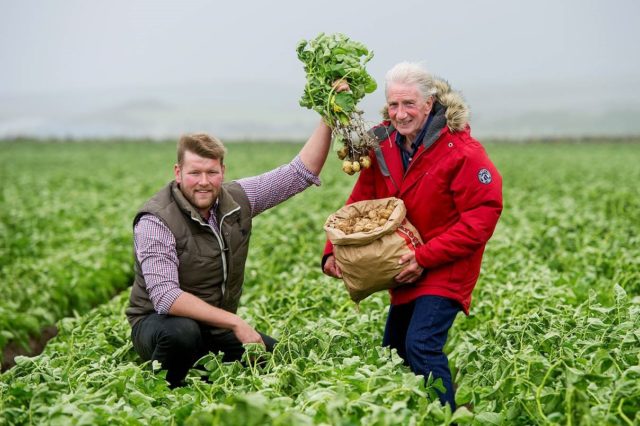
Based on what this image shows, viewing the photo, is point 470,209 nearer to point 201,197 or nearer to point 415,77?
point 415,77

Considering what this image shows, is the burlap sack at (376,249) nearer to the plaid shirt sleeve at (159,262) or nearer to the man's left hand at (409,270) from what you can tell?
the man's left hand at (409,270)

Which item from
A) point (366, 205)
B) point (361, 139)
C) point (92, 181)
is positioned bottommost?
point (92, 181)

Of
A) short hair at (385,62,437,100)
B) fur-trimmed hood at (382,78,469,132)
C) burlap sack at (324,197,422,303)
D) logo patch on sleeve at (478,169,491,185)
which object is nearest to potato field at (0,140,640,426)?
burlap sack at (324,197,422,303)

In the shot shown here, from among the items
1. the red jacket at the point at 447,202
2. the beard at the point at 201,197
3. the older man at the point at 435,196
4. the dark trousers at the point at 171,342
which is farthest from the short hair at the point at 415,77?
the dark trousers at the point at 171,342

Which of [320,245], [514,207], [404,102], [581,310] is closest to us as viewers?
[404,102]

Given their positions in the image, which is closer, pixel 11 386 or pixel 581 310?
pixel 11 386

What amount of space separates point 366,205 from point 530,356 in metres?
1.23

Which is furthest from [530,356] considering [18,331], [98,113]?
[98,113]

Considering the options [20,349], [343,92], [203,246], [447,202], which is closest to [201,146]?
[203,246]

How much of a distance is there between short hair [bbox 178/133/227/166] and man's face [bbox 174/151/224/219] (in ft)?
0.08

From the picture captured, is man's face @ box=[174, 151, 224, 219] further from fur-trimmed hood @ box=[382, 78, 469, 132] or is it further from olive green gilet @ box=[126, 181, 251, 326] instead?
fur-trimmed hood @ box=[382, 78, 469, 132]

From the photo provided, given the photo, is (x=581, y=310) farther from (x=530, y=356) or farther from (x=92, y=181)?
(x=92, y=181)

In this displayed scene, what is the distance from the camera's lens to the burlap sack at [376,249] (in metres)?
3.98

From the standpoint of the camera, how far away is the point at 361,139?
13.8 feet
